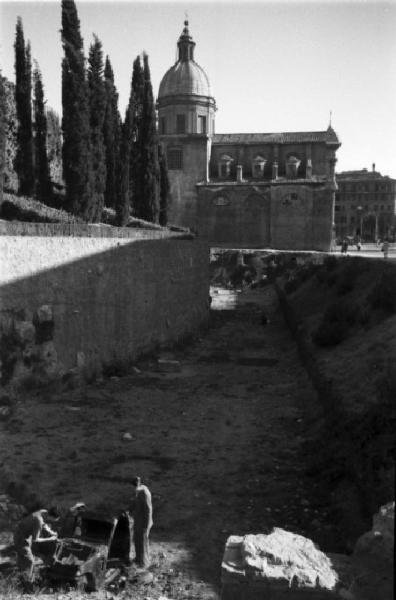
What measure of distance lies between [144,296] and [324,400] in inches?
307

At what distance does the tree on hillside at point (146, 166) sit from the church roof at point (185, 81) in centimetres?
1918

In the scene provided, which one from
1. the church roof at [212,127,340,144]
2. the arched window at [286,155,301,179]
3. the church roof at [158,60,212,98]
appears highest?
the church roof at [158,60,212,98]

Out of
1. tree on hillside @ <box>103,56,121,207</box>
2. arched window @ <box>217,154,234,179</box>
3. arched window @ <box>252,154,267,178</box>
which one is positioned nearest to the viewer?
tree on hillside @ <box>103,56,121,207</box>

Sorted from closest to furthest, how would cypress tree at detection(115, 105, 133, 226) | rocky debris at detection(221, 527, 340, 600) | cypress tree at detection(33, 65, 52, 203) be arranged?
rocky debris at detection(221, 527, 340, 600)
cypress tree at detection(33, 65, 52, 203)
cypress tree at detection(115, 105, 133, 226)

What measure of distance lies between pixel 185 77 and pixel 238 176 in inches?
440

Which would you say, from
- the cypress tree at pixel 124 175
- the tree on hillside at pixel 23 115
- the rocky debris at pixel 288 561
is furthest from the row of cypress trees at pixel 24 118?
the rocky debris at pixel 288 561

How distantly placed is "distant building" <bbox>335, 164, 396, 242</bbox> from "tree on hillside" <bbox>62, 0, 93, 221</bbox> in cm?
6835

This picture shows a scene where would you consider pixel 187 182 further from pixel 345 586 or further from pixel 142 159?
pixel 345 586

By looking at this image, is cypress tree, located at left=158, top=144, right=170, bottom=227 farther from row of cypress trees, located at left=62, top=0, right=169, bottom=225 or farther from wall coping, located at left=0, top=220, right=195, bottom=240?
wall coping, located at left=0, top=220, right=195, bottom=240

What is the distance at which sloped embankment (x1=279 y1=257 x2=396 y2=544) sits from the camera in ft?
26.6

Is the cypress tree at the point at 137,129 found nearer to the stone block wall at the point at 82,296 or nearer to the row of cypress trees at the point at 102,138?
the row of cypress trees at the point at 102,138

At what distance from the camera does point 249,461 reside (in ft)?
34.8

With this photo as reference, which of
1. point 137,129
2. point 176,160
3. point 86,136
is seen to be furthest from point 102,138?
point 176,160

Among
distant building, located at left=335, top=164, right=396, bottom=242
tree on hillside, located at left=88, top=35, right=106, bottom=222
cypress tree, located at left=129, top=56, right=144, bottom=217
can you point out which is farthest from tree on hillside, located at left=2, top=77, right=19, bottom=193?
distant building, located at left=335, top=164, right=396, bottom=242
